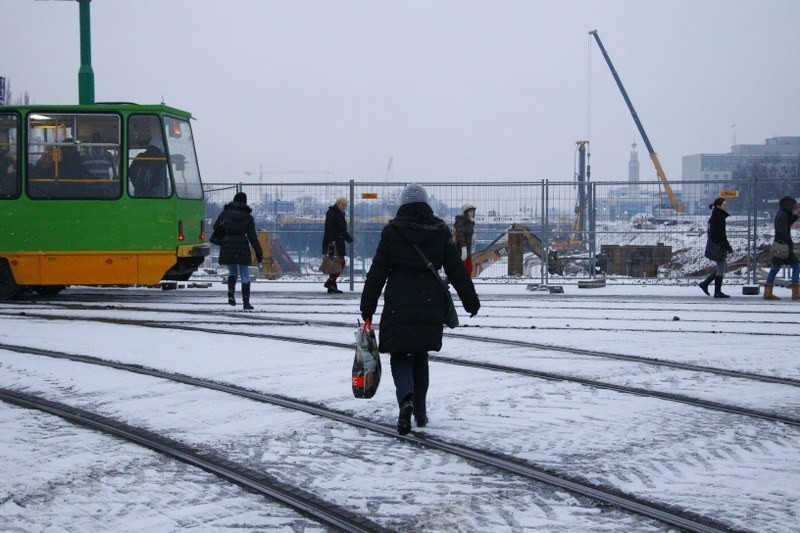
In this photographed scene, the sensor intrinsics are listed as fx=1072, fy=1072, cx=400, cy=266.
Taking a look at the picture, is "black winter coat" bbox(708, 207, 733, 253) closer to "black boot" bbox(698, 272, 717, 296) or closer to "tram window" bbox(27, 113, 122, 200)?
"black boot" bbox(698, 272, 717, 296)

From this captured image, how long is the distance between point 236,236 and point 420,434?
955 cm

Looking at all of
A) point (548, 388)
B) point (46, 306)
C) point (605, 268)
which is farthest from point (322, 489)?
point (605, 268)

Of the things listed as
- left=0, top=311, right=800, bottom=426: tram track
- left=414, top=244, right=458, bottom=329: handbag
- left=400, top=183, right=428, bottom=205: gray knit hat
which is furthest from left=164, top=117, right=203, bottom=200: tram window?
left=414, top=244, right=458, bottom=329: handbag

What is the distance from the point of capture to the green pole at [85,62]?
21.2m

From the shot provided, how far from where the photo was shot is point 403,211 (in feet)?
24.3

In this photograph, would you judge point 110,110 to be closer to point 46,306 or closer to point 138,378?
point 46,306

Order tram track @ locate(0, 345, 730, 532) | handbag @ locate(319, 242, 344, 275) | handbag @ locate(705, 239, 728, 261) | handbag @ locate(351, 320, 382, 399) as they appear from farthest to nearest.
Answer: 1. handbag @ locate(319, 242, 344, 275)
2. handbag @ locate(705, 239, 728, 261)
3. handbag @ locate(351, 320, 382, 399)
4. tram track @ locate(0, 345, 730, 532)

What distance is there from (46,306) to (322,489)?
12.6 metres

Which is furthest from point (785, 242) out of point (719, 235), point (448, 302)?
point (448, 302)

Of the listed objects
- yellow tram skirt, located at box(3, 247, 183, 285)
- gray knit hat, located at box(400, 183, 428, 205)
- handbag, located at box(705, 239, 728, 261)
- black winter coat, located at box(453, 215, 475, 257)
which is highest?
gray knit hat, located at box(400, 183, 428, 205)

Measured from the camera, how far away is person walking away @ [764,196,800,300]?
1823 centimetres

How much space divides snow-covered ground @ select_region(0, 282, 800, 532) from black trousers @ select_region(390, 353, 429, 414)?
0.74ft

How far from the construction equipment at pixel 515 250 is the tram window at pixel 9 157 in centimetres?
900

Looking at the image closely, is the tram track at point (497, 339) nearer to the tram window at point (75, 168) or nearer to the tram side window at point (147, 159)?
the tram window at point (75, 168)
